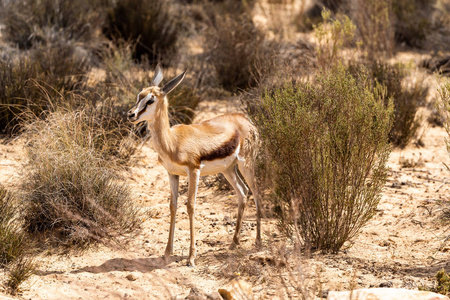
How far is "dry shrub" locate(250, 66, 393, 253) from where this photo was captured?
18.0 feet

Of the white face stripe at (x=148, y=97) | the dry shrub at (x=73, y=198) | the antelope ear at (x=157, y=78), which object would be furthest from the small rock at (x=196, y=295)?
the antelope ear at (x=157, y=78)

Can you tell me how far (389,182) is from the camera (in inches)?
321

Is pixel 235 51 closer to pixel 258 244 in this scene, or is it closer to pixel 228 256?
pixel 258 244

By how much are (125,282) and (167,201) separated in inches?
88.4

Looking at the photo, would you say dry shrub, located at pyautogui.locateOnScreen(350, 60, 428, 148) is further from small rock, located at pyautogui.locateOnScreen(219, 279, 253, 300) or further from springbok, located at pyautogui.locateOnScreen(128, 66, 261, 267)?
small rock, located at pyautogui.locateOnScreen(219, 279, 253, 300)

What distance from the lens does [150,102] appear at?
17.8 ft

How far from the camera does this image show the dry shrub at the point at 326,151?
5488 mm

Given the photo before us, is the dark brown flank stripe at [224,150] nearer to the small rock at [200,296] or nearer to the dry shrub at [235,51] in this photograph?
the small rock at [200,296]

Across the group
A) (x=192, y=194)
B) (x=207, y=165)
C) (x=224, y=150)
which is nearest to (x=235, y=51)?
(x=224, y=150)

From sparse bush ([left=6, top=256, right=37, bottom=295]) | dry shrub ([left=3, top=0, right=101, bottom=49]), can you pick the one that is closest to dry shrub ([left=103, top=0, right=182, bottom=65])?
dry shrub ([left=3, top=0, right=101, bottom=49])

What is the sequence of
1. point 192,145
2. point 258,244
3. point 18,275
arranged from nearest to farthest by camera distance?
point 18,275, point 192,145, point 258,244

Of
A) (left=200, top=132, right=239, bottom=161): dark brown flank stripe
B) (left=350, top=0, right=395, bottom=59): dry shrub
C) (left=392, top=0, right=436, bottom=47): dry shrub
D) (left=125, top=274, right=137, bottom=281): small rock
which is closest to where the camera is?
(left=125, top=274, right=137, bottom=281): small rock

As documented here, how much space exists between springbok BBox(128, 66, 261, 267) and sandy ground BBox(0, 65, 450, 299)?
1.15 feet

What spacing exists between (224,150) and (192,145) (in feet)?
1.12
